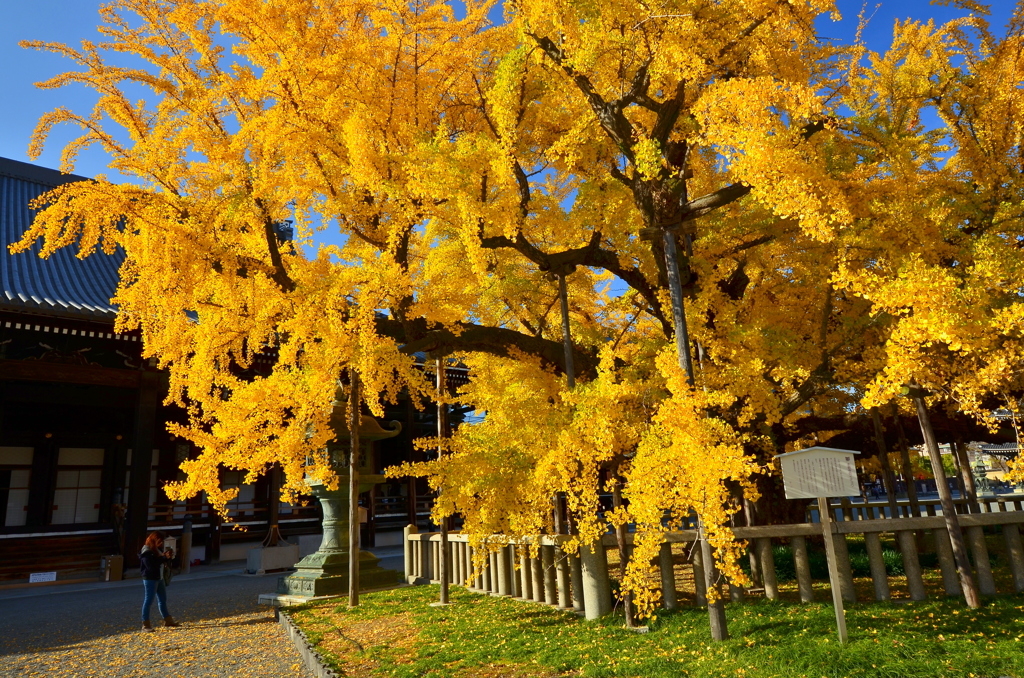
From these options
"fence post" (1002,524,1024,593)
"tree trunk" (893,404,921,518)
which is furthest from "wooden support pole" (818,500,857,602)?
"tree trunk" (893,404,921,518)

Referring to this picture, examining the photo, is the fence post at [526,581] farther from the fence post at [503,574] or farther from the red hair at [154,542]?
the red hair at [154,542]

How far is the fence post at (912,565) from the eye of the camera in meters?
5.94

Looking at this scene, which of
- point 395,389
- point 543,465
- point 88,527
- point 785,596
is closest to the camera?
point 543,465

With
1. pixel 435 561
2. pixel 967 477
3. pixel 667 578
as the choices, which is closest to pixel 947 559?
pixel 667 578

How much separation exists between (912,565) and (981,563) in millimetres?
723

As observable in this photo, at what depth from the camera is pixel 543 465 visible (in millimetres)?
5461

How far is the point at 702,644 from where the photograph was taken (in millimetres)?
5078

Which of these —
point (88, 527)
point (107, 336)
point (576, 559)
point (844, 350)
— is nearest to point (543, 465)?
point (576, 559)

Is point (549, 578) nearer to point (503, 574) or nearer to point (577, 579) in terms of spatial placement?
point (577, 579)

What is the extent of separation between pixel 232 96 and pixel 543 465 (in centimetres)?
608

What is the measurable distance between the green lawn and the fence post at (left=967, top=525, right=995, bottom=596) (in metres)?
0.35

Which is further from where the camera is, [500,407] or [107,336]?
[107,336]

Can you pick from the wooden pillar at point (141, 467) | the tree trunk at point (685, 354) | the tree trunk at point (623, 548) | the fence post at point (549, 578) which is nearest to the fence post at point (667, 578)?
the tree trunk at point (623, 548)

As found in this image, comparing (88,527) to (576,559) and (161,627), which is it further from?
(576,559)
